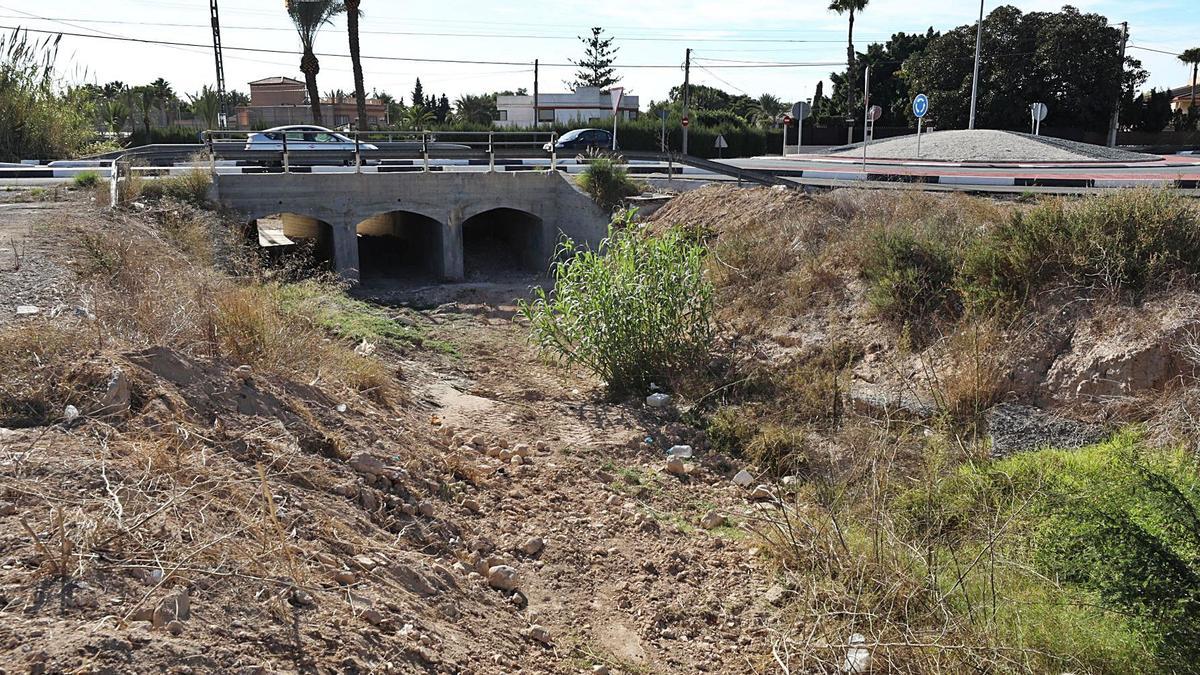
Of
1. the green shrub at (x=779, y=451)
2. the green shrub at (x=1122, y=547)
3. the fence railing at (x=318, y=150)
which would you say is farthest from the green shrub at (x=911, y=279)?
the fence railing at (x=318, y=150)

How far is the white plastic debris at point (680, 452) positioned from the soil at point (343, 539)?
0.10 m

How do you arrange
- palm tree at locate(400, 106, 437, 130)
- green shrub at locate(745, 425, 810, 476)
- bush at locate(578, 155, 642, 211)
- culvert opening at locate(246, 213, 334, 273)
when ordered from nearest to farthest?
1. green shrub at locate(745, 425, 810, 476)
2. bush at locate(578, 155, 642, 211)
3. culvert opening at locate(246, 213, 334, 273)
4. palm tree at locate(400, 106, 437, 130)

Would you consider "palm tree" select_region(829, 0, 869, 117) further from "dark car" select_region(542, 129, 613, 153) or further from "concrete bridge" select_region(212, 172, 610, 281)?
"concrete bridge" select_region(212, 172, 610, 281)

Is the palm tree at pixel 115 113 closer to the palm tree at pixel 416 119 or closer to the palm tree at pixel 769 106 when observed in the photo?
the palm tree at pixel 416 119

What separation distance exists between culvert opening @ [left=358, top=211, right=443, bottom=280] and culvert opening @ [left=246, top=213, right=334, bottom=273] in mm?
1005

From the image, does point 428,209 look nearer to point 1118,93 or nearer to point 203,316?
point 203,316

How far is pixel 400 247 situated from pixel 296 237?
4.10m

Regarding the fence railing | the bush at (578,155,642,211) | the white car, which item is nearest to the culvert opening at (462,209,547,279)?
the fence railing

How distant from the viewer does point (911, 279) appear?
10.9 meters

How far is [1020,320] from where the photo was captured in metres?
9.79

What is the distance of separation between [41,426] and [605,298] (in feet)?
21.7

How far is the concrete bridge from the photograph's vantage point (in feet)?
62.0

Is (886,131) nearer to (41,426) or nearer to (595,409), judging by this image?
(595,409)

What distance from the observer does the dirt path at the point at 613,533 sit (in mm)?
5594
